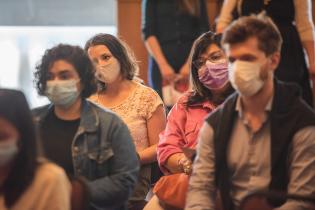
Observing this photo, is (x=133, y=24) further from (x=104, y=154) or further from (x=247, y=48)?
(x=247, y=48)

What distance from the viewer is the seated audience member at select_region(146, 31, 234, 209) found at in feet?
8.88

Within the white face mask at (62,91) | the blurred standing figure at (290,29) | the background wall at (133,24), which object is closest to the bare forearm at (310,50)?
the blurred standing figure at (290,29)

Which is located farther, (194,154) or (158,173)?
(158,173)

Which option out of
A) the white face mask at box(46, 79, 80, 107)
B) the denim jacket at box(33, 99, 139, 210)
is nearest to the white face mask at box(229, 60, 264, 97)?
the denim jacket at box(33, 99, 139, 210)

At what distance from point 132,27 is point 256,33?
2.43 meters

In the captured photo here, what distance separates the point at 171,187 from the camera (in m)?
2.48

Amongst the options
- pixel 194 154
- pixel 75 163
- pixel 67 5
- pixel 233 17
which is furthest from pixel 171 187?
pixel 67 5

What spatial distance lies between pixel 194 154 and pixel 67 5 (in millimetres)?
2935

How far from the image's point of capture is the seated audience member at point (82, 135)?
235cm

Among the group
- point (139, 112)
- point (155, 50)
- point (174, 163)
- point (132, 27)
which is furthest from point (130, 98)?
point (132, 27)

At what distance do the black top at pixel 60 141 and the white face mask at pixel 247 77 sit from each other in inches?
25.0

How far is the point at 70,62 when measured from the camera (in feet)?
7.80

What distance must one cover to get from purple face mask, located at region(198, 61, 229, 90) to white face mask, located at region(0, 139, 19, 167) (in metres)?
0.98

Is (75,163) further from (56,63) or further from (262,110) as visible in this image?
(262,110)
